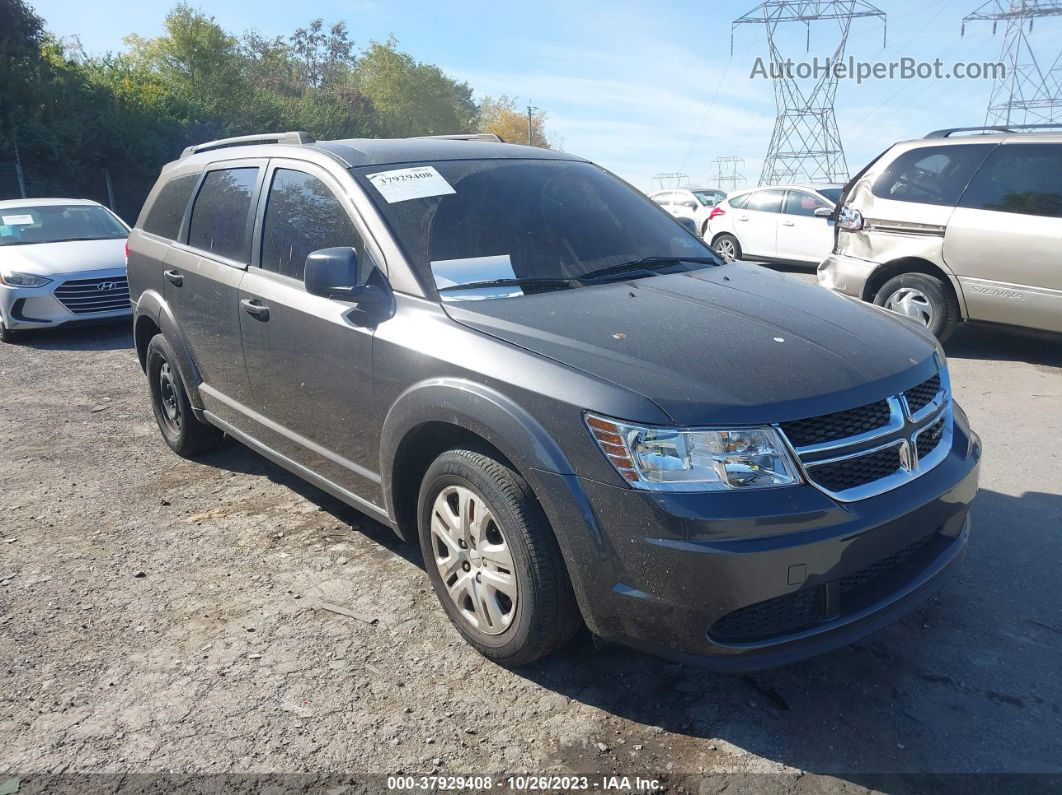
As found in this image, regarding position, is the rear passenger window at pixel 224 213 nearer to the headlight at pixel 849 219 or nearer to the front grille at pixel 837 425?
the front grille at pixel 837 425

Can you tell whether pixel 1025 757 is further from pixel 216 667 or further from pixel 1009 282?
pixel 1009 282

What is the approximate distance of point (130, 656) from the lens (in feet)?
10.2

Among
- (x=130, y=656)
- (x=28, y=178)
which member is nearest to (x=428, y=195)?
(x=130, y=656)

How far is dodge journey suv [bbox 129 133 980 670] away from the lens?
237 centimetres

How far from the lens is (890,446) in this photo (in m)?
2.60

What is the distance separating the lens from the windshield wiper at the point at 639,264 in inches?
137

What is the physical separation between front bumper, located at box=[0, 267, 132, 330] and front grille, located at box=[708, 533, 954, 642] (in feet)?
26.9

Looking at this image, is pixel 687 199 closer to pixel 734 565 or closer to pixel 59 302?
pixel 59 302

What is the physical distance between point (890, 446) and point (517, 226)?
175cm

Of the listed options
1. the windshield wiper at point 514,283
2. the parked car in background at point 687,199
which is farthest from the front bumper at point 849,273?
the parked car in background at point 687,199

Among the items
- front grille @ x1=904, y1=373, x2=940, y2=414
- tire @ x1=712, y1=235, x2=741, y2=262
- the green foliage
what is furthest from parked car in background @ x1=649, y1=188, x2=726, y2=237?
front grille @ x1=904, y1=373, x2=940, y2=414

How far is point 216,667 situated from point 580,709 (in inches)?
52.7

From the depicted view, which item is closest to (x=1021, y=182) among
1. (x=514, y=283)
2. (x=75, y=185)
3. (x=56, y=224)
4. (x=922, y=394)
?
(x=922, y=394)

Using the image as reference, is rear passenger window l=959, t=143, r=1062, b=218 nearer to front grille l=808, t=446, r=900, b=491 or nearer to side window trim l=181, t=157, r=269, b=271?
front grille l=808, t=446, r=900, b=491
